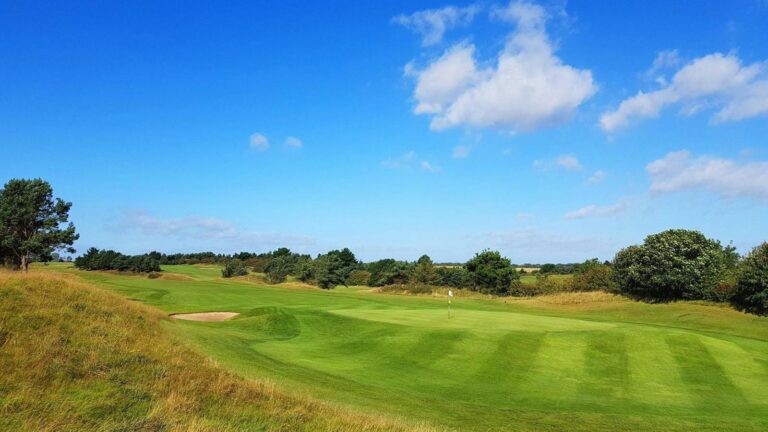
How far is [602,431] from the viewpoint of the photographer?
12.3m

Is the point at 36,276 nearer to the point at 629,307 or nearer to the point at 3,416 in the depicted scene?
the point at 3,416

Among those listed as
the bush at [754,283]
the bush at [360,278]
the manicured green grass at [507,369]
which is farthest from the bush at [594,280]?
the bush at [360,278]

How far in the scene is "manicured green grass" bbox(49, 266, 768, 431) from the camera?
13539 millimetres

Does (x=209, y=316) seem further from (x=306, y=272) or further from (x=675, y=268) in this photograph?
(x=306, y=272)

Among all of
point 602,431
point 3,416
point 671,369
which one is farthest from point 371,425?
point 671,369

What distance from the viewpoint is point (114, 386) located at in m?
8.70

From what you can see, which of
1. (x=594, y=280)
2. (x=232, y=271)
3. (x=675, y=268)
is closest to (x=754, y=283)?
(x=675, y=268)

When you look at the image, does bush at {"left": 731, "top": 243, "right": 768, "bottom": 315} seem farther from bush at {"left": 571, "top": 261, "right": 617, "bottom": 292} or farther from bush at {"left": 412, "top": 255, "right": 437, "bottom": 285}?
bush at {"left": 412, "top": 255, "right": 437, "bottom": 285}

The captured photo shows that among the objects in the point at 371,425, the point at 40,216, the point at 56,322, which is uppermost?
the point at 40,216

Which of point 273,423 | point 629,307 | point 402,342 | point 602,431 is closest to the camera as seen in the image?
point 273,423

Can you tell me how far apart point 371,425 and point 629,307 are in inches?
1797

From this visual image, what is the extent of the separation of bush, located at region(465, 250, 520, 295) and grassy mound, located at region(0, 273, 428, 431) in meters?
73.4

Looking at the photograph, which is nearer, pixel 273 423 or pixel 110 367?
pixel 273 423

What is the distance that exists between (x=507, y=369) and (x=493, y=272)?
212ft
